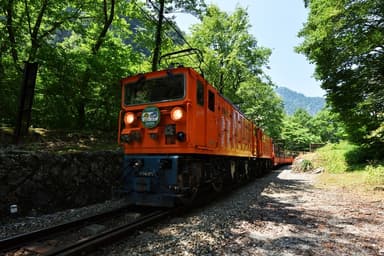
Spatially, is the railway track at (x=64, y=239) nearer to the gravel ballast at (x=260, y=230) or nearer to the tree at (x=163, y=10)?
the gravel ballast at (x=260, y=230)

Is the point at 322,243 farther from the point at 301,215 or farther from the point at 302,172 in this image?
the point at 302,172

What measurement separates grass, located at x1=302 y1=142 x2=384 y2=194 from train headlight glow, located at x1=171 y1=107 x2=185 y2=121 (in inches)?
345

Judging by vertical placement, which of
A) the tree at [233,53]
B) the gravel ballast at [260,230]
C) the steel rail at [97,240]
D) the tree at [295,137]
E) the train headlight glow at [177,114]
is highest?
the tree at [233,53]

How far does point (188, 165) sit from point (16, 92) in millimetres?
7155

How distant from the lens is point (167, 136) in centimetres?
691

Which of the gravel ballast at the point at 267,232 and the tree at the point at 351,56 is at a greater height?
the tree at the point at 351,56

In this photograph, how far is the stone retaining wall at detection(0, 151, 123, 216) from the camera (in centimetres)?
640

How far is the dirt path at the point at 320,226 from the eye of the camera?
454 centimetres

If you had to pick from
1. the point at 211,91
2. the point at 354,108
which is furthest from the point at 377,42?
the point at 211,91

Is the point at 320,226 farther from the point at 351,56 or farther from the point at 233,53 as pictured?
the point at 233,53

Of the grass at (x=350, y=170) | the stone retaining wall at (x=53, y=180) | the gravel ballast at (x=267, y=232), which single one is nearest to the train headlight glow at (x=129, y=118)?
the stone retaining wall at (x=53, y=180)

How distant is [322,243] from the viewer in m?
4.79

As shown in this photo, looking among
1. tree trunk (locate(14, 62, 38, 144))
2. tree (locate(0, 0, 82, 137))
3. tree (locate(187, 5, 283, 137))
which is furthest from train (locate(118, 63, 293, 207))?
tree (locate(187, 5, 283, 137))

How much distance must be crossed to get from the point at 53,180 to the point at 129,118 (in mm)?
2440
